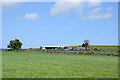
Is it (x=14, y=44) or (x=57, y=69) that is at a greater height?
(x=14, y=44)

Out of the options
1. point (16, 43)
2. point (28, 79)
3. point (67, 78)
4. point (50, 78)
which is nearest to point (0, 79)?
point (28, 79)

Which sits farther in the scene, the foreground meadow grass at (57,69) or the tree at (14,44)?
the tree at (14,44)

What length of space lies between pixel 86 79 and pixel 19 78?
3571 mm

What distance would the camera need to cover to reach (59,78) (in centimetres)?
1247

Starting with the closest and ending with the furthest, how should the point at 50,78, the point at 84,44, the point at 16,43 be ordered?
the point at 50,78 < the point at 16,43 < the point at 84,44

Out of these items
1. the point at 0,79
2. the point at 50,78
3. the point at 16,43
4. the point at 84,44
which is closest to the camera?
the point at 0,79

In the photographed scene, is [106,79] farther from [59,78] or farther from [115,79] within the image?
[59,78]

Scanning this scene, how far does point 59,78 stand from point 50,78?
1.59 feet

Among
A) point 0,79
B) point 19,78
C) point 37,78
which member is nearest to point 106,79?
point 37,78

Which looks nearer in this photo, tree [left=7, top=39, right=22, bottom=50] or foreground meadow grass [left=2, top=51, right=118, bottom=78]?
foreground meadow grass [left=2, top=51, right=118, bottom=78]

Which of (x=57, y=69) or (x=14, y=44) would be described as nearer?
(x=57, y=69)

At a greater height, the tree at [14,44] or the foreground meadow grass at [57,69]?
the tree at [14,44]

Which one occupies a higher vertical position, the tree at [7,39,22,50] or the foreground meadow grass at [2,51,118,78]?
the tree at [7,39,22,50]

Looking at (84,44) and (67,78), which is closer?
(67,78)
